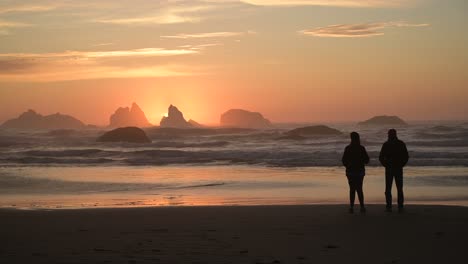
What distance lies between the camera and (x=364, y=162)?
11391mm

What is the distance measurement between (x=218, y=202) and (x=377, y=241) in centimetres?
689

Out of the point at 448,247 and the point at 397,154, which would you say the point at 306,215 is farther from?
the point at 448,247

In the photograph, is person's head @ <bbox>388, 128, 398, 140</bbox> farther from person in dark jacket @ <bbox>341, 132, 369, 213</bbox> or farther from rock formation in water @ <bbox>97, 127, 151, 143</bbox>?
rock formation in water @ <bbox>97, 127, 151, 143</bbox>

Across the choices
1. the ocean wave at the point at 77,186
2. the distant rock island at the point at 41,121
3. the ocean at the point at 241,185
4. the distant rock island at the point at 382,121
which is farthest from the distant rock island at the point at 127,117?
the ocean wave at the point at 77,186

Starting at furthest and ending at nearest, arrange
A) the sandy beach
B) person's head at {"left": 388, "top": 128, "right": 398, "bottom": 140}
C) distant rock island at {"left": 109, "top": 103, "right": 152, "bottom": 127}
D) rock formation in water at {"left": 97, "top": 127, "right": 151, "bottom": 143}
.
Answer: distant rock island at {"left": 109, "top": 103, "right": 152, "bottom": 127} < rock formation in water at {"left": 97, "top": 127, "right": 151, "bottom": 143} < person's head at {"left": 388, "top": 128, "right": 398, "bottom": 140} < the sandy beach

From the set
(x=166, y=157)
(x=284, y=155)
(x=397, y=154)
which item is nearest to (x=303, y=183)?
(x=397, y=154)

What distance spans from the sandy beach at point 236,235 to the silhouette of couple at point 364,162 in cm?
38

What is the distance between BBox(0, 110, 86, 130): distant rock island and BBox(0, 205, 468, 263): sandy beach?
153 m

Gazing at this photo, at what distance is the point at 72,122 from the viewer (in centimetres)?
16925

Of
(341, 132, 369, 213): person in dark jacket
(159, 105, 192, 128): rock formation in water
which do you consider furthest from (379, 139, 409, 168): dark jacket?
(159, 105, 192, 128): rock formation in water

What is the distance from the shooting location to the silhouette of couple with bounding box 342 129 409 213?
1141cm

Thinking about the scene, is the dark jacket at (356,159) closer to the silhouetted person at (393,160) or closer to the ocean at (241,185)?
the silhouetted person at (393,160)

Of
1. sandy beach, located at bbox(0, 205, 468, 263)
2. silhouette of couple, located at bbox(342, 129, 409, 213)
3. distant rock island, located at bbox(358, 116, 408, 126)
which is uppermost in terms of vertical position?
silhouette of couple, located at bbox(342, 129, 409, 213)

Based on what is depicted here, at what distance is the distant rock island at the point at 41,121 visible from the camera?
157375 millimetres
